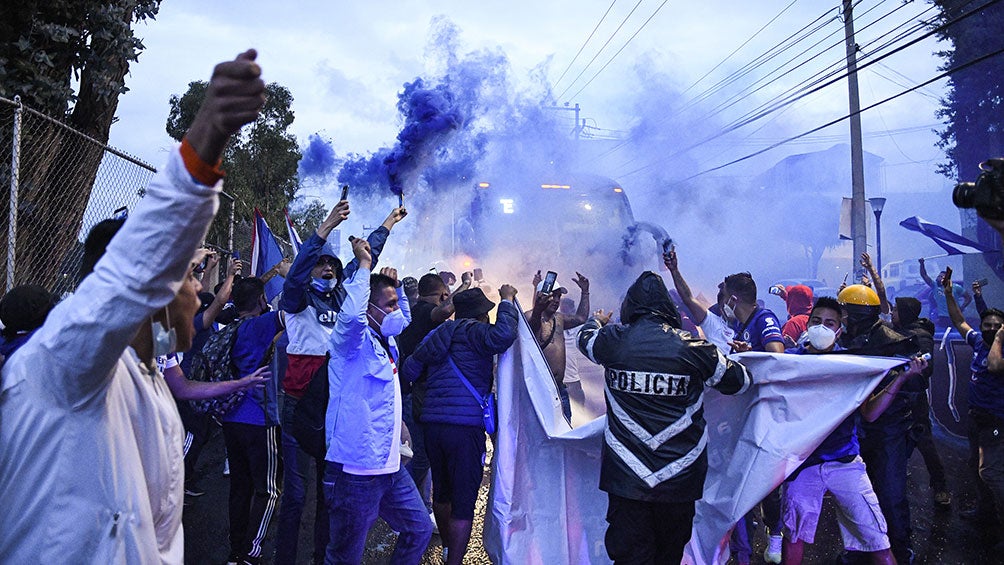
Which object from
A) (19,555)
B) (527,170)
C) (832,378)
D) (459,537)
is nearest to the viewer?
(19,555)

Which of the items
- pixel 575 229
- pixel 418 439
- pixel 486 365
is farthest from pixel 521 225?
pixel 486 365

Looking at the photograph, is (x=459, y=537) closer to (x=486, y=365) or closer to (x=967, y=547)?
(x=486, y=365)

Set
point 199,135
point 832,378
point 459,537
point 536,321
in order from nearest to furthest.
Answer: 1. point 199,135
2. point 832,378
3. point 459,537
4. point 536,321

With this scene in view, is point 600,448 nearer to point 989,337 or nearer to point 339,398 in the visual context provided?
point 339,398

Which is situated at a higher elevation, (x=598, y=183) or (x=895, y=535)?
(x=598, y=183)

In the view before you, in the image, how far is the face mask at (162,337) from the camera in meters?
1.79

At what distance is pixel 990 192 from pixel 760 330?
3.27 meters

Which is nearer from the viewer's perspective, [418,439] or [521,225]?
[418,439]

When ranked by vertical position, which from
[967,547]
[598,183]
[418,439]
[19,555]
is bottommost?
[967,547]

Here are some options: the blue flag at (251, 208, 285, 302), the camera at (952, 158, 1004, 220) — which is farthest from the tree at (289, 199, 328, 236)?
the camera at (952, 158, 1004, 220)

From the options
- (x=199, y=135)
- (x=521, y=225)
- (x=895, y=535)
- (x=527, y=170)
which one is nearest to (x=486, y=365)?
(x=895, y=535)

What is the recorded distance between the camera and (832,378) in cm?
429

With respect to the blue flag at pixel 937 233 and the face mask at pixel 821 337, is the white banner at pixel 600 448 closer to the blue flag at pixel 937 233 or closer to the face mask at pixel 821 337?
the face mask at pixel 821 337

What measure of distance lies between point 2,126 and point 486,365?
147 inches
